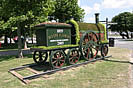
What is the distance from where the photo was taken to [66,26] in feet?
25.3

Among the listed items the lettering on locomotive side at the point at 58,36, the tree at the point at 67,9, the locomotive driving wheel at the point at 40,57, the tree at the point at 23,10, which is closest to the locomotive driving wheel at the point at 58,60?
the lettering on locomotive side at the point at 58,36

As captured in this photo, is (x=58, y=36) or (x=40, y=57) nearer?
(x=58, y=36)

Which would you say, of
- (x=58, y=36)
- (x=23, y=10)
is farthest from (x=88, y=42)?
(x=23, y=10)

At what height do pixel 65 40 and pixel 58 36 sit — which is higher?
pixel 58 36

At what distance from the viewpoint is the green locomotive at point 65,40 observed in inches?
271

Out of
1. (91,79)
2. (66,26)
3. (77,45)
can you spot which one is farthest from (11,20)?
(91,79)

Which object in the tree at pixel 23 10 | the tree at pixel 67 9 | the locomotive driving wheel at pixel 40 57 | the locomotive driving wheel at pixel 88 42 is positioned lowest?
the locomotive driving wheel at pixel 40 57

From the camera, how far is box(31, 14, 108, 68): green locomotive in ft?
22.6

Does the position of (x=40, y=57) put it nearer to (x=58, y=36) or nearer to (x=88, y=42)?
(x=58, y=36)

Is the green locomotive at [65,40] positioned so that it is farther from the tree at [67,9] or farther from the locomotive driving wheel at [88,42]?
the tree at [67,9]

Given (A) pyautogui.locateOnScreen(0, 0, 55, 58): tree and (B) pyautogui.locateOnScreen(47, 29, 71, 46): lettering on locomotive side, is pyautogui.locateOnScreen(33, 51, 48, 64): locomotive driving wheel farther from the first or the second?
(A) pyautogui.locateOnScreen(0, 0, 55, 58): tree

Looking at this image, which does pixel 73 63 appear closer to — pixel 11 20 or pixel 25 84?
pixel 25 84

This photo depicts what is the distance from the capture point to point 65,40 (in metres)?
7.79

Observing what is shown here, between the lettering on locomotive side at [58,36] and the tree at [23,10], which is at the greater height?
the tree at [23,10]
